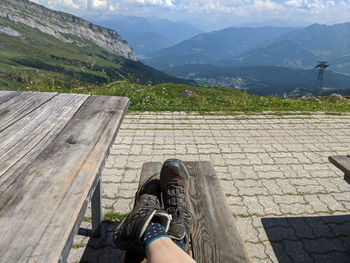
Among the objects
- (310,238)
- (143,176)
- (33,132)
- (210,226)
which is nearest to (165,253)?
(210,226)

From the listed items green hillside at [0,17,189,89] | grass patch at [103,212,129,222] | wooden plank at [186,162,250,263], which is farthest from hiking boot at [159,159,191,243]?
green hillside at [0,17,189,89]

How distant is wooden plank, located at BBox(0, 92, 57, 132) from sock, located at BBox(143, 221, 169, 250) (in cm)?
137

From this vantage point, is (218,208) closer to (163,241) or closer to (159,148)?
(163,241)

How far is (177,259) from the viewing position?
5.20 feet

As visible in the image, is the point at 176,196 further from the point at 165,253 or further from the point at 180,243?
the point at 165,253

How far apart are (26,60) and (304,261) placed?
525 ft

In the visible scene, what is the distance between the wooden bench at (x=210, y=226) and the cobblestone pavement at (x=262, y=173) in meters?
1.28

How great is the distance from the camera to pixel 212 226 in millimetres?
2125

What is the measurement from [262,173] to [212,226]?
11.1 ft

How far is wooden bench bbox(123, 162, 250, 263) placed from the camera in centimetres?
186

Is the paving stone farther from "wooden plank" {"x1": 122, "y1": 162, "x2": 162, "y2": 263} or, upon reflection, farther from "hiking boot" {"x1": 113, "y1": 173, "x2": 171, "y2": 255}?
"hiking boot" {"x1": 113, "y1": 173, "x2": 171, "y2": 255}

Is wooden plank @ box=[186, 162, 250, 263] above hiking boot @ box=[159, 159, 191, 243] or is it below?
below

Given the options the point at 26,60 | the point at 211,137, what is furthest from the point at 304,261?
the point at 26,60

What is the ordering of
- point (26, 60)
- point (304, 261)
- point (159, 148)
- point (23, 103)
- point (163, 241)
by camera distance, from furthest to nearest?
point (26, 60)
point (159, 148)
point (304, 261)
point (23, 103)
point (163, 241)
